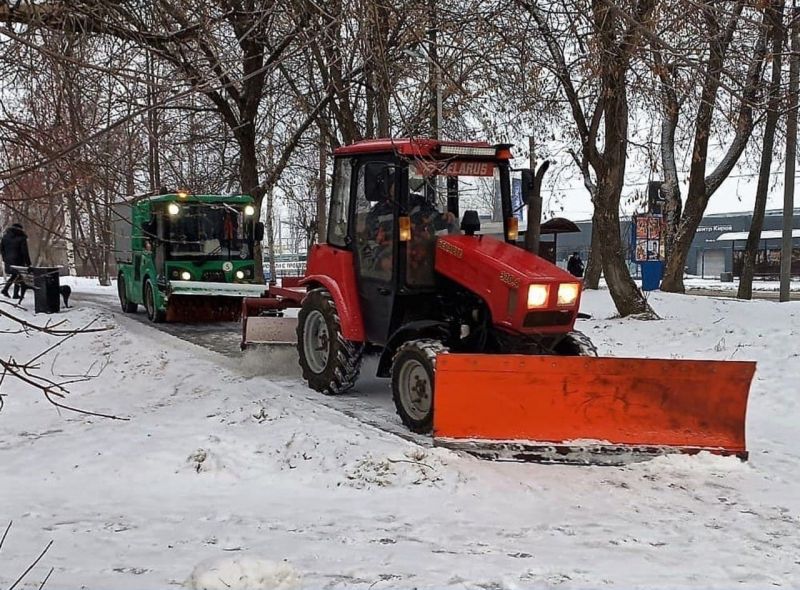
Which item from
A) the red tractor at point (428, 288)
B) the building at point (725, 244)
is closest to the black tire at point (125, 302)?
the red tractor at point (428, 288)

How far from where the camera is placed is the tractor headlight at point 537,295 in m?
6.13

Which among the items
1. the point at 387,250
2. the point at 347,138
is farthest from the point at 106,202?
the point at 347,138

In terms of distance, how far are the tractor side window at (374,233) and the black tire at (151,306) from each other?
7.34 metres

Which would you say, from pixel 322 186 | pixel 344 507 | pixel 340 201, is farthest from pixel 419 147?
pixel 322 186

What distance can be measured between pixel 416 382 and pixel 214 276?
A: 8107 millimetres

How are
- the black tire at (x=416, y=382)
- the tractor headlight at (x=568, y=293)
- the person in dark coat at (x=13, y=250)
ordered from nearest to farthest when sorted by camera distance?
the black tire at (x=416, y=382)
the tractor headlight at (x=568, y=293)
the person in dark coat at (x=13, y=250)

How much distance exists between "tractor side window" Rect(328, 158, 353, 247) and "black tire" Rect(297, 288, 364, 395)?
2.07 feet

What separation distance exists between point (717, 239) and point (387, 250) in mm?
43473

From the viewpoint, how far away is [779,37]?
1088cm

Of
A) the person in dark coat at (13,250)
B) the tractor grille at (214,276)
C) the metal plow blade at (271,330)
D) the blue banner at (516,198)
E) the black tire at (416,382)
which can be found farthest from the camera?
the person in dark coat at (13,250)

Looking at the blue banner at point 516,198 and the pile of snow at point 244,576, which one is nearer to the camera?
the pile of snow at point 244,576

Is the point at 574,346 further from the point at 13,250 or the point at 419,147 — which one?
the point at 13,250

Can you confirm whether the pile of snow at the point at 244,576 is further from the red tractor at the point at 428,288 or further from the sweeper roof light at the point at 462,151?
the sweeper roof light at the point at 462,151

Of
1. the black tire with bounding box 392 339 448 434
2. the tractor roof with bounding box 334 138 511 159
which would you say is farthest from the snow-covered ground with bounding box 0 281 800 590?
the tractor roof with bounding box 334 138 511 159
